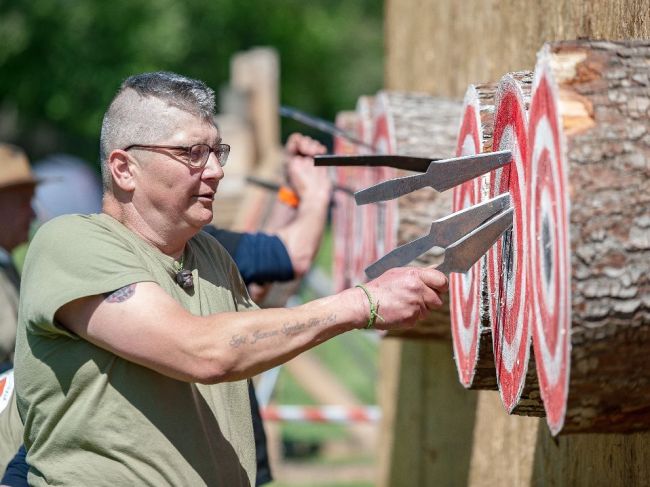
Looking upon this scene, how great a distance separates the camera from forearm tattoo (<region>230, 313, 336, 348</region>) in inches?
93.4

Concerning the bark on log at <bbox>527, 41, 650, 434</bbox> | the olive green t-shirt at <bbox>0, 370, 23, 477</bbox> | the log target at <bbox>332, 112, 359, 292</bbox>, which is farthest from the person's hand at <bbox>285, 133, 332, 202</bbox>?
the bark on log at <bbox>527, 41, 650, 434</bbox>

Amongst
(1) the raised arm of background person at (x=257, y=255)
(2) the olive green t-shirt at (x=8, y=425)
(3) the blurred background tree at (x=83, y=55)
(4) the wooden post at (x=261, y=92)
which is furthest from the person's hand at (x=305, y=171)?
(3) the blurred background tree at (x=83, y=55)

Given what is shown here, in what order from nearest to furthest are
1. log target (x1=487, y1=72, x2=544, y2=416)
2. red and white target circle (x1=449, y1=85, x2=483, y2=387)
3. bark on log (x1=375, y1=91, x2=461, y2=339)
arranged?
log target (x1=487, y1=72, x2=544, y2=416)
red and white target circle (x1=449, y1=85, x2=483, y2=387)
bark on log (x1=375, y1=91, x2=461, y2=339)

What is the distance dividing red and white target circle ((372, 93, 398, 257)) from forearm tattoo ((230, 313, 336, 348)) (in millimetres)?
1416

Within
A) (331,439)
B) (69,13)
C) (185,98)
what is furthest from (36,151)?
(185,98)

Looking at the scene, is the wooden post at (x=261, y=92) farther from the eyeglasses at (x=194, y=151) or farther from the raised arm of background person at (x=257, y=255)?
the eyeglasses at (x=194, y=151)

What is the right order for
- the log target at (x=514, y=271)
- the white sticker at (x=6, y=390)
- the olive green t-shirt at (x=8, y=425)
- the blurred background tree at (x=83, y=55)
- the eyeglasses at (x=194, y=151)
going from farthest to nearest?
the blurred background tree at (x=83, y=55) < the white sticker at (x=6, y=390) < the olive green t-shirt at (x=8, y=425) < the eyeglasses at (x=194, y=151) < the log target at (x=514, y=271)

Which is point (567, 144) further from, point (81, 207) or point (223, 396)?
point (81, 207)

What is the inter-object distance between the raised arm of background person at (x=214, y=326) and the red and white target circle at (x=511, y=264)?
190mm

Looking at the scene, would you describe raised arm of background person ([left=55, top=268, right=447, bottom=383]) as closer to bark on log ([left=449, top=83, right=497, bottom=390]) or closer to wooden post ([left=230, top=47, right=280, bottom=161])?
bark on log ([left=449, top=83, right=497, bottom=390])

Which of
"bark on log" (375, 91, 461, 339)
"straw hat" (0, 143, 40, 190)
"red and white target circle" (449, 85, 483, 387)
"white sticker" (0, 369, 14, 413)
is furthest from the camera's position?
"straw hat" (0, 143, 40, 190)

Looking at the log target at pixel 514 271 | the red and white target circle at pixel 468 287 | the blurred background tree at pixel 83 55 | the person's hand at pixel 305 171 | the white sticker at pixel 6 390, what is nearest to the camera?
the log target at pixel 514 271

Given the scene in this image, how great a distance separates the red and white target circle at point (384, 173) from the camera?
12.7 ft

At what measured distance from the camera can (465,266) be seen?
2.49 metres
